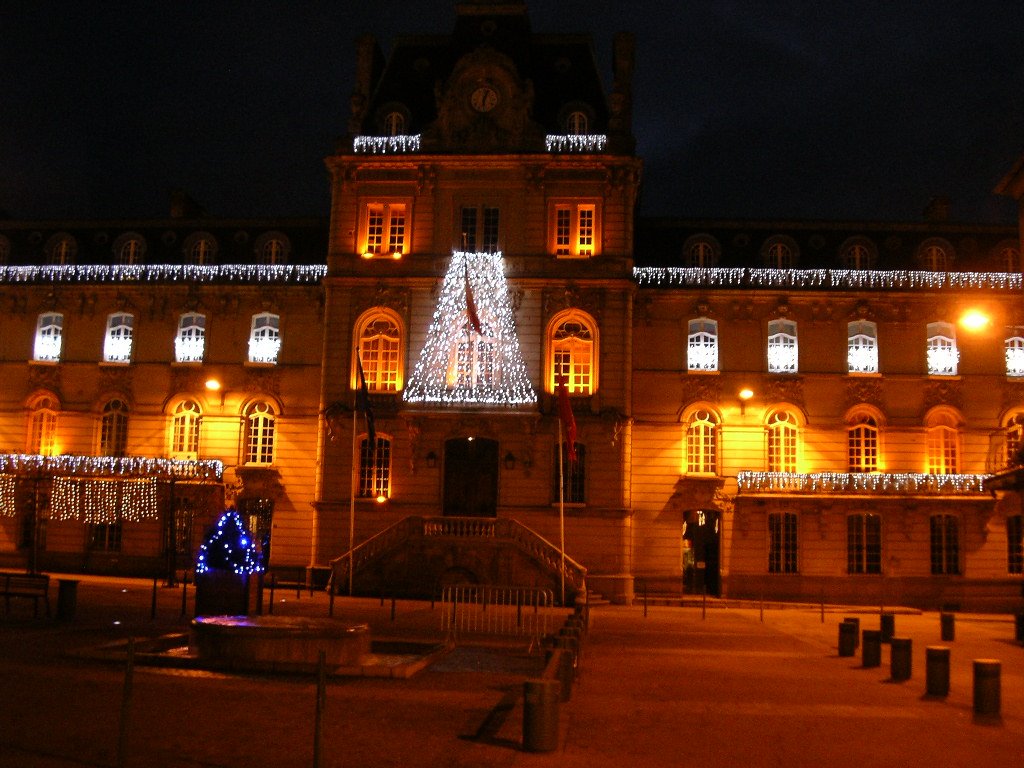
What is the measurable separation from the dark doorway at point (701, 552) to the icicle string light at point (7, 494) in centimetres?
2641

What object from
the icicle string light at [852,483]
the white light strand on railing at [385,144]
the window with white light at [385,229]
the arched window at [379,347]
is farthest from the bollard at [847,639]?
the white light strand on railing at [385,144]

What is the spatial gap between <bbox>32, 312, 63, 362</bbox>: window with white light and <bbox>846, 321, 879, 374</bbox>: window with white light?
105ft

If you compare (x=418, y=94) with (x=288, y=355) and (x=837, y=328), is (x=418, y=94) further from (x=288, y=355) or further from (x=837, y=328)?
(x=837, y=328)

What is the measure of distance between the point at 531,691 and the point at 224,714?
4.25 meters

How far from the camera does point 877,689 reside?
739 inches

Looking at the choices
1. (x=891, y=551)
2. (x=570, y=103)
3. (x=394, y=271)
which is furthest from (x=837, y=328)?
(x=394, y=271)

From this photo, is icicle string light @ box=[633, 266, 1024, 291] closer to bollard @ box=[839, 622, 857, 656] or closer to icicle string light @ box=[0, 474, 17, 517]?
bollard @ box=[839, 622, 857, 656]

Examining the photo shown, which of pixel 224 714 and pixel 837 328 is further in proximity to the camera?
pixel 837 328

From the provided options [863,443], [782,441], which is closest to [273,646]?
[782,441]

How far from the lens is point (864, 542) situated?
4128 centimetres

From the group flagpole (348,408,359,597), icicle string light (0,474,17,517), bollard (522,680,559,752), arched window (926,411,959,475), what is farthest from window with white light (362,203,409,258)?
bollard (522,680,559,752)

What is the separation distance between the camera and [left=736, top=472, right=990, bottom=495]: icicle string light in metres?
40.5

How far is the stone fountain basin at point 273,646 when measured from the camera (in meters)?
18.0

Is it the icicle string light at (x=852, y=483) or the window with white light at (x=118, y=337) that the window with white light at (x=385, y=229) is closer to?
the window with white light at (x=118, y=337)
